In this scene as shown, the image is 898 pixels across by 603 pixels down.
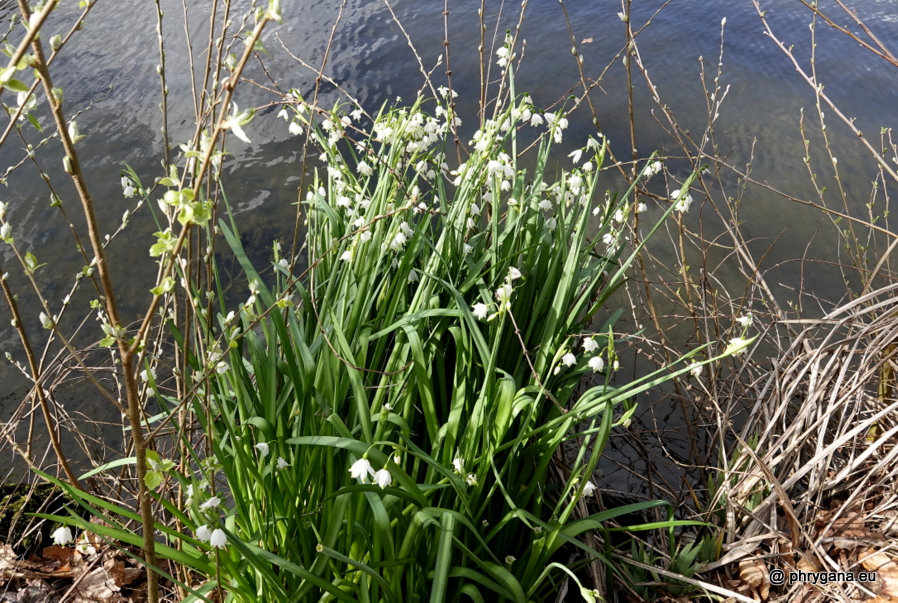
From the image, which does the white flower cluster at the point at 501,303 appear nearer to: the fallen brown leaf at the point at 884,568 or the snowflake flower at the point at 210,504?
the snowflake flower at the point at 210,504

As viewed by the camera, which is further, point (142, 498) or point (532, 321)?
point (532, 321)

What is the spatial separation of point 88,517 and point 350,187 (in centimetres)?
169

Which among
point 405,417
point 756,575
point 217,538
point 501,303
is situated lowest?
point 756,575

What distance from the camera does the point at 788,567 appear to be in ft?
6.69

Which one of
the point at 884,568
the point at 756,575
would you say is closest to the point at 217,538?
the point at 756,575

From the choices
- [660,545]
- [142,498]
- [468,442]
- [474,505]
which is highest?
[142,498]

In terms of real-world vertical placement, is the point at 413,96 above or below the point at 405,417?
above

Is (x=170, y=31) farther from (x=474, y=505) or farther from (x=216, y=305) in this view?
(x=474, y=505)

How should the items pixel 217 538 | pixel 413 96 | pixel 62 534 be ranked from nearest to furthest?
pixel 217 538
pixel 62 534
pixel 413 96

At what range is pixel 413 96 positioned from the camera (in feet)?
19.1

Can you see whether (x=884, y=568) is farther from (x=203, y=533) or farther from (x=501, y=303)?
(x=203, y=533)

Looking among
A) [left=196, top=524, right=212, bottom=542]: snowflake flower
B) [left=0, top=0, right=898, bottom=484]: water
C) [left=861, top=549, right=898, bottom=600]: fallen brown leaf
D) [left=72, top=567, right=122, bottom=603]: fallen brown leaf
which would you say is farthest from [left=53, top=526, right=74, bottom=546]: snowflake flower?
[left=861, top=549, right=898, bottom=600]: fallen brown leaf

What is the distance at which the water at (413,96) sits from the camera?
4371mm

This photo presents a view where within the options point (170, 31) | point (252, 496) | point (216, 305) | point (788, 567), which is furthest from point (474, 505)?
point (170, 31)
